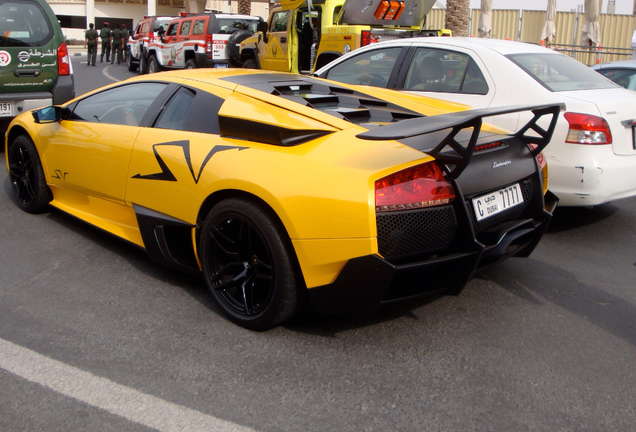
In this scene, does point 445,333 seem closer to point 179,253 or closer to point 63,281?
point 179,253

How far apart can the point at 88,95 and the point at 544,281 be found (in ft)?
12.1

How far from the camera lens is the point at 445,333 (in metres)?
3.20

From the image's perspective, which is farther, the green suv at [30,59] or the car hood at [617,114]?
the green suv at [30,59]

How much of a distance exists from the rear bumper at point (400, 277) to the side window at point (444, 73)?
2.68 metres

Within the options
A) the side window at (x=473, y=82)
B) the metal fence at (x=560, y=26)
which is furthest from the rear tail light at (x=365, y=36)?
the metal fence at (x=560, y=26)

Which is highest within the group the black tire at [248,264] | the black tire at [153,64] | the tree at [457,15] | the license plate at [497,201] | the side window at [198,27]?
the tree at [457,15]

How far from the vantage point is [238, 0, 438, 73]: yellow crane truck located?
1099 centimetres

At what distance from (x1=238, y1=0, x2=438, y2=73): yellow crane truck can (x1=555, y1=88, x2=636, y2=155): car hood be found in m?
6.27

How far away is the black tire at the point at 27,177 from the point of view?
4.99 meters

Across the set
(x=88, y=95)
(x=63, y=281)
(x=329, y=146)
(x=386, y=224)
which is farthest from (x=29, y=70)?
(x=386, y=224)

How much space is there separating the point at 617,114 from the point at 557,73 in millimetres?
808

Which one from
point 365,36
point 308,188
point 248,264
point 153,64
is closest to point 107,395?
point 248,264

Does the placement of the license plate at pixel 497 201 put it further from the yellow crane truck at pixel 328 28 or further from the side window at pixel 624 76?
the yellow crane truck at pixel 328 28

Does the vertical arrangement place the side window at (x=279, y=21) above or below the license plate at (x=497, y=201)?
above
